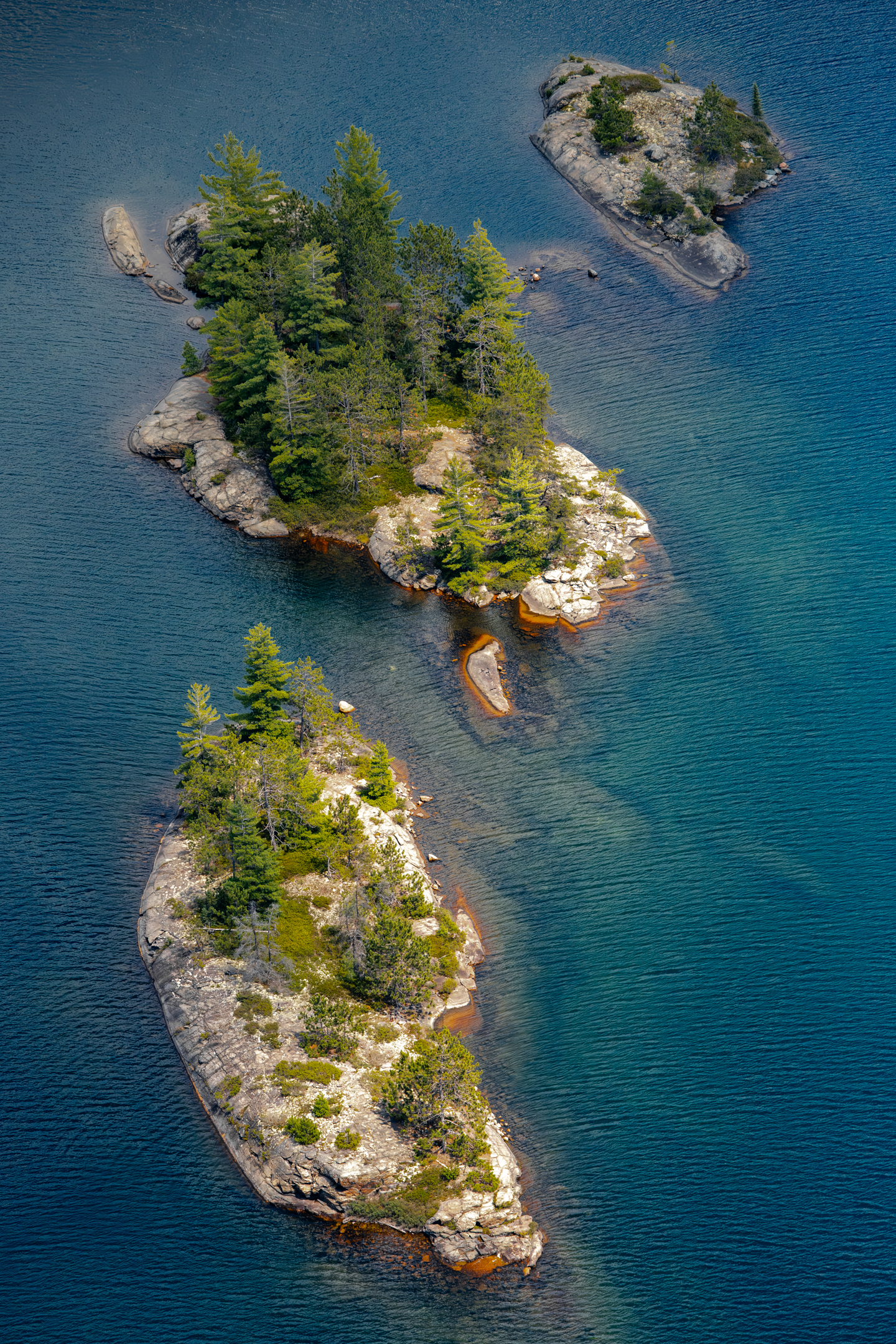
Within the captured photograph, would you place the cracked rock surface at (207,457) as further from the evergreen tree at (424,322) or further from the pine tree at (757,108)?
the pine tree at (757,108)

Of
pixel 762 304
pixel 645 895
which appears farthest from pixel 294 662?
pixel 762 304

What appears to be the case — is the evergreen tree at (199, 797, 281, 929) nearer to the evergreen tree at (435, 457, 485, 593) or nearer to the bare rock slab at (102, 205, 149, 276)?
the evergreen tree at (435, 457, 485, 593)

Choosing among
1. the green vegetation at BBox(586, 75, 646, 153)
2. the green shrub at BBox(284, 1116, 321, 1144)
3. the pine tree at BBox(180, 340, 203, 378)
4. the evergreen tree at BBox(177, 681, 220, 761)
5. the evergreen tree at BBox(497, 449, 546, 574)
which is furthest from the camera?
the green vegetation at BBox(586, 75, 646, 153)

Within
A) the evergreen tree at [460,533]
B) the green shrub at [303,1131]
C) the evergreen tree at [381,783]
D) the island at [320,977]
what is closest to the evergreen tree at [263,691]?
the island at [320,977]

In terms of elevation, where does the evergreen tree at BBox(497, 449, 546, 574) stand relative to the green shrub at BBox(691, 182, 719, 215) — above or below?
below

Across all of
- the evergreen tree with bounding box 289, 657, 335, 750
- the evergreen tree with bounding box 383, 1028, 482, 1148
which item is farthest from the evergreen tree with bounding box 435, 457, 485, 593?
the evergreen tree with bounding box 383, 1028, 482, 1148

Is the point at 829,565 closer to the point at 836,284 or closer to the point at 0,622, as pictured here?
the point at 836,284

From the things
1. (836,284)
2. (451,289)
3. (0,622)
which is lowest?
(0,622)
